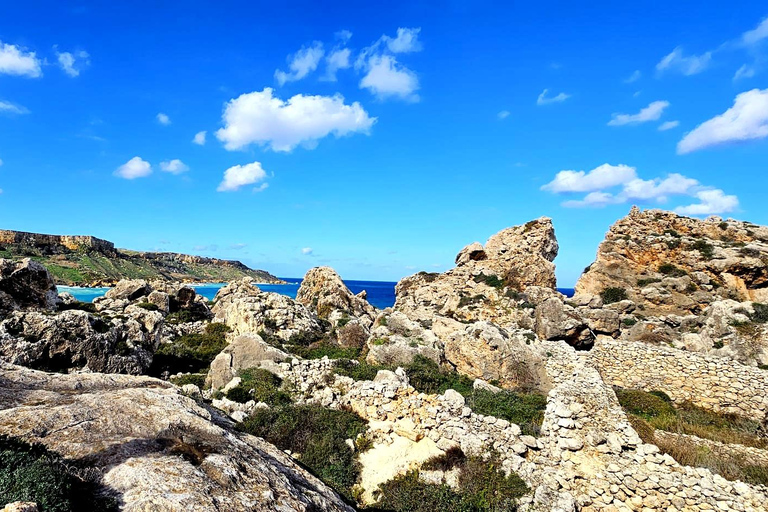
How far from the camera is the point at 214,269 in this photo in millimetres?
179000

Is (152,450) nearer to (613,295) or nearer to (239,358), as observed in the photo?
(239,358)

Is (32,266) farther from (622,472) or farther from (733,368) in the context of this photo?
(733,368)

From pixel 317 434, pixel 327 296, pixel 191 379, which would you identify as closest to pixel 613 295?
pixel 327 296

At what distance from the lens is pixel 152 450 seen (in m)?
5.50

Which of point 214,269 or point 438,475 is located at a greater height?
point 214,269

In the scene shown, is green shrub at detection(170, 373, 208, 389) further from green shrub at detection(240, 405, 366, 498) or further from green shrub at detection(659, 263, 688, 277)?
green shrub at detection(659, 263, 688, 277)

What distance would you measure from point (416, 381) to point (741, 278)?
24.7 meters

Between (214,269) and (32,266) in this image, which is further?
(214,269)

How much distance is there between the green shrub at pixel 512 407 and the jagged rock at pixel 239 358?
914 cm

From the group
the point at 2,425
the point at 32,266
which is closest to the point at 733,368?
the point at 2,425

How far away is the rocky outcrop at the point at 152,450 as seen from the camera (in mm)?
4723

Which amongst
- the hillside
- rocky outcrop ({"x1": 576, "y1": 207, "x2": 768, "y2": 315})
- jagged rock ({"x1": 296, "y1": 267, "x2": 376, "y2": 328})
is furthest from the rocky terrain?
the hillside

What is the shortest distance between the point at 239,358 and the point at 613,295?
26.1 metres

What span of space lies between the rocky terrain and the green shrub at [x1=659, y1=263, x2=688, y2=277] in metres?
0.17
